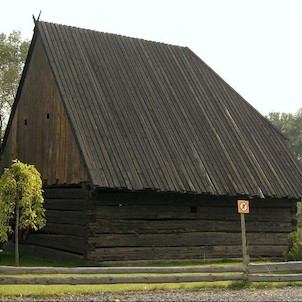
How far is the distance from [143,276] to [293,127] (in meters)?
67.9

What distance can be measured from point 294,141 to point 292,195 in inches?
2201

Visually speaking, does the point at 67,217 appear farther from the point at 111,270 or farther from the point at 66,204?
the point at 111,270

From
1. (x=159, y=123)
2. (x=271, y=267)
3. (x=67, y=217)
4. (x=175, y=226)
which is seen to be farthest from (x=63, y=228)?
(x=271, y=267)

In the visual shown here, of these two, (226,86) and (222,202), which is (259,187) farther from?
(226,86)

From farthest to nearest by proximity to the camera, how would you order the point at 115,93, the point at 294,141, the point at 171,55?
the point at 294,141, the point at 171,55, the point at 115,93

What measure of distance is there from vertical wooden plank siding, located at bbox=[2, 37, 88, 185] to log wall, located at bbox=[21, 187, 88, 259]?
693mm

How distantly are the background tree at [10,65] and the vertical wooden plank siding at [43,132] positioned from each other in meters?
18.7

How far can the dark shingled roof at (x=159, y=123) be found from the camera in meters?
20.4

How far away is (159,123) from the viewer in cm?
2280

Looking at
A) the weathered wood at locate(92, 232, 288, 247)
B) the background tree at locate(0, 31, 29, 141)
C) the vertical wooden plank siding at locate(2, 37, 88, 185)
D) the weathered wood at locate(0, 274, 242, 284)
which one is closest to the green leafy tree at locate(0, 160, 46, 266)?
the vertical wooden plank siding at locate(2, 37, 88, 185)

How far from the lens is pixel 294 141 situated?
7731cm

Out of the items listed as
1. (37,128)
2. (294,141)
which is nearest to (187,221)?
(37,128)

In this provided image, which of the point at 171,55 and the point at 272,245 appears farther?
the point at 171,55

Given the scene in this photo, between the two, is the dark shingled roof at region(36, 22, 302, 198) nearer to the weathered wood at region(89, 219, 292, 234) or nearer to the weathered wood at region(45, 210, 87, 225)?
the weathered wood at region(89, 219, 292, 234)
